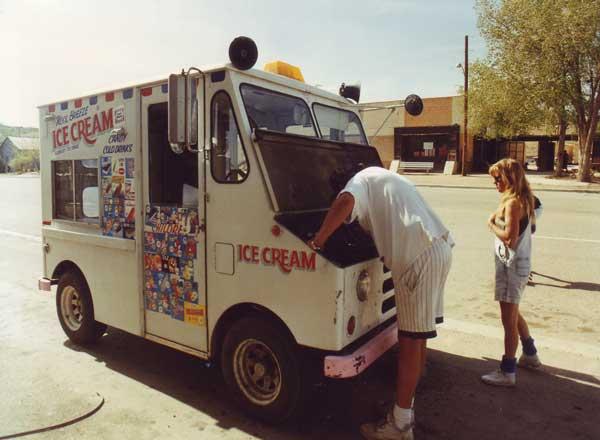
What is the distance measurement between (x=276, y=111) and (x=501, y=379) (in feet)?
9.32

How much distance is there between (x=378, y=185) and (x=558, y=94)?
26.0m

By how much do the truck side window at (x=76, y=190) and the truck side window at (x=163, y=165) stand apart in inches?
32.9

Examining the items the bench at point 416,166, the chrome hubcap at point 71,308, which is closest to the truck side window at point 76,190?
the chrome hubcap at point 71,308

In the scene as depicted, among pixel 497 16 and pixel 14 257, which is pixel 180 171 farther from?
pixel 497 16

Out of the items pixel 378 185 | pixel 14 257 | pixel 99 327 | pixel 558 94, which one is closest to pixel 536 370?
pixel 378 185

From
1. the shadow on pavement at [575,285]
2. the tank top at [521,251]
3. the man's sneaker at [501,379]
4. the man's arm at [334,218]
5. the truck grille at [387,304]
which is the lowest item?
the man's sneaker at [501,379]

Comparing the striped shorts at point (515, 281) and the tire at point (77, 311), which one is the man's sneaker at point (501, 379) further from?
the tire at point (77, 311)

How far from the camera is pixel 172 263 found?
4004 mm

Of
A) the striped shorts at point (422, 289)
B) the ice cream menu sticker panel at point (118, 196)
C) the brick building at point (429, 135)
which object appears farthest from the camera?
the brick building at point (429, 135)

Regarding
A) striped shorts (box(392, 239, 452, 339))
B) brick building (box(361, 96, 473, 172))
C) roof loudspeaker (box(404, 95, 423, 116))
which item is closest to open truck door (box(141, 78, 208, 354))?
striped shorts (box(392, 239, 452, 339))

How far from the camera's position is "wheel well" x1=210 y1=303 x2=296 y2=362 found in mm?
3396

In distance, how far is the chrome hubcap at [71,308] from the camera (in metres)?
5.07

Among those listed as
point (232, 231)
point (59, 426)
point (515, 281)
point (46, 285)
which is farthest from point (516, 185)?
point (46, 285)

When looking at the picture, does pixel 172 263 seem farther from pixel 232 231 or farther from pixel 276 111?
pixel 276 111
